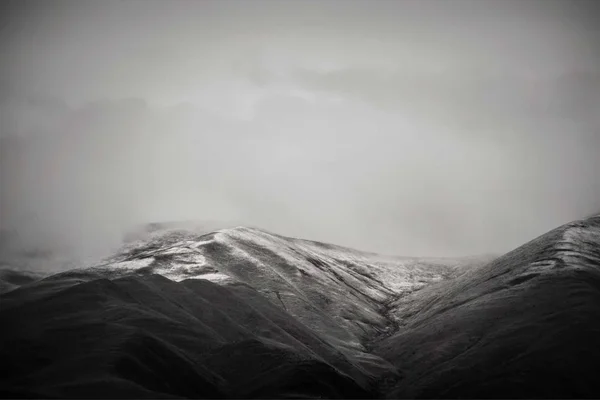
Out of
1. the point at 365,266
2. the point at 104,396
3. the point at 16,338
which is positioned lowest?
the point at 365,266

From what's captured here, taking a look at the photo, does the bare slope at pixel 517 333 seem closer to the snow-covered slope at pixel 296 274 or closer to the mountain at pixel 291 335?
the mountain at pixel 291 335

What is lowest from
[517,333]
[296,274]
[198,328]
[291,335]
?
[291,335]

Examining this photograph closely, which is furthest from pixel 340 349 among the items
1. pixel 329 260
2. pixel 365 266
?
pixel 365 266

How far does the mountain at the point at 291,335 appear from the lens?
39219mm

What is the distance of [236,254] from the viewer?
84312mm

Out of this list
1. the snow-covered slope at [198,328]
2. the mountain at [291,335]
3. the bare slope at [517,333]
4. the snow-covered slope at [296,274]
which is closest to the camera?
the snow-covered slope at [198,328]

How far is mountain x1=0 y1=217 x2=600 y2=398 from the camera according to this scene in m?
39.2

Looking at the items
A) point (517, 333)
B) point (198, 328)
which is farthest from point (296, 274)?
point (517, 333)

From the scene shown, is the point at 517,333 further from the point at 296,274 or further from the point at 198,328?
the point at 296,274

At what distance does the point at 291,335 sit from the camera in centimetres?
5459

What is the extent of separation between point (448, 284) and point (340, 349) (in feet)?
115

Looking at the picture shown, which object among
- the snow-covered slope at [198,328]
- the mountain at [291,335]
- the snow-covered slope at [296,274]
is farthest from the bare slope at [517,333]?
the snow-covered slope at [296,274]

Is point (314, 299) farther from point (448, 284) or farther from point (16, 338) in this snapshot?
point (16, 338)

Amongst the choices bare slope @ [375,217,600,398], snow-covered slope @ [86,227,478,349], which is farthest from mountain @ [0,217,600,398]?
snow-covered slope @ [86,227,478,349]
